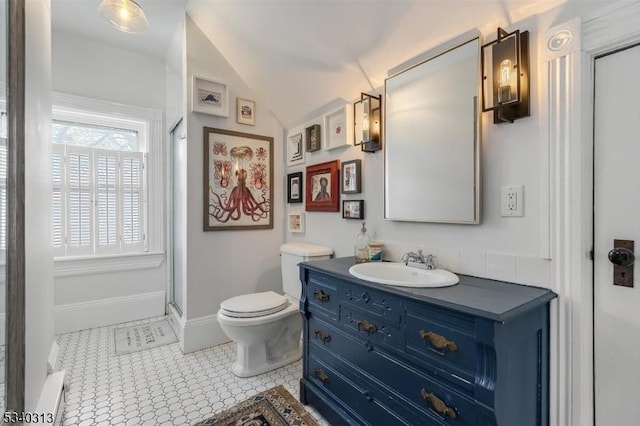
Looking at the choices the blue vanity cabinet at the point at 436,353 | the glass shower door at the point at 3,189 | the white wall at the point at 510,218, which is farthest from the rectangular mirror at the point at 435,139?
the glass shower door at the point at 3,189

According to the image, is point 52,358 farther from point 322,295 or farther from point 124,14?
point 124,14

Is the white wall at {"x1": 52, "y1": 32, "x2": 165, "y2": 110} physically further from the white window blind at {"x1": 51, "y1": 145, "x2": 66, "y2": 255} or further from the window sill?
the window sill

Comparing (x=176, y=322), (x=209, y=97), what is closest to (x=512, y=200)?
(x=209, y=97)

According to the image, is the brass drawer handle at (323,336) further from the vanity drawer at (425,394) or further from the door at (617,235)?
the door at (617,235)

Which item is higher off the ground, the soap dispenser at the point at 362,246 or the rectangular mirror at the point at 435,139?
the rectangular mirror at the point at 435,139

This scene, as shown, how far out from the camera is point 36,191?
1400 millimetres

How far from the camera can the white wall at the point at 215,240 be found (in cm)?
241

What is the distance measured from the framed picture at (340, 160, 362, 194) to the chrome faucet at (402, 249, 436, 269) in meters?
0.63

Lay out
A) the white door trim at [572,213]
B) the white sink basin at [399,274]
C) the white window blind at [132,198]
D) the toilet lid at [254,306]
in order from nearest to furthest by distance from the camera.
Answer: the white door trim at [572,213] < the white sink basin at [399,274] < the toilet lid at [254,306] < the white window blind at [132,198]

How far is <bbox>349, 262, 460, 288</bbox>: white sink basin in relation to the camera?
135 centimetres

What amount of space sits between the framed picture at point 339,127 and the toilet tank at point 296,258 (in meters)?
0.78

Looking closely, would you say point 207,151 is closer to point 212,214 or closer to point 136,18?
point 212,214

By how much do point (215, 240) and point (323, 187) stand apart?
102 cm

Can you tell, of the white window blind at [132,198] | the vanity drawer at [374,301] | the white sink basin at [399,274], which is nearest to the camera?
the vanity drawer at [374,301]
